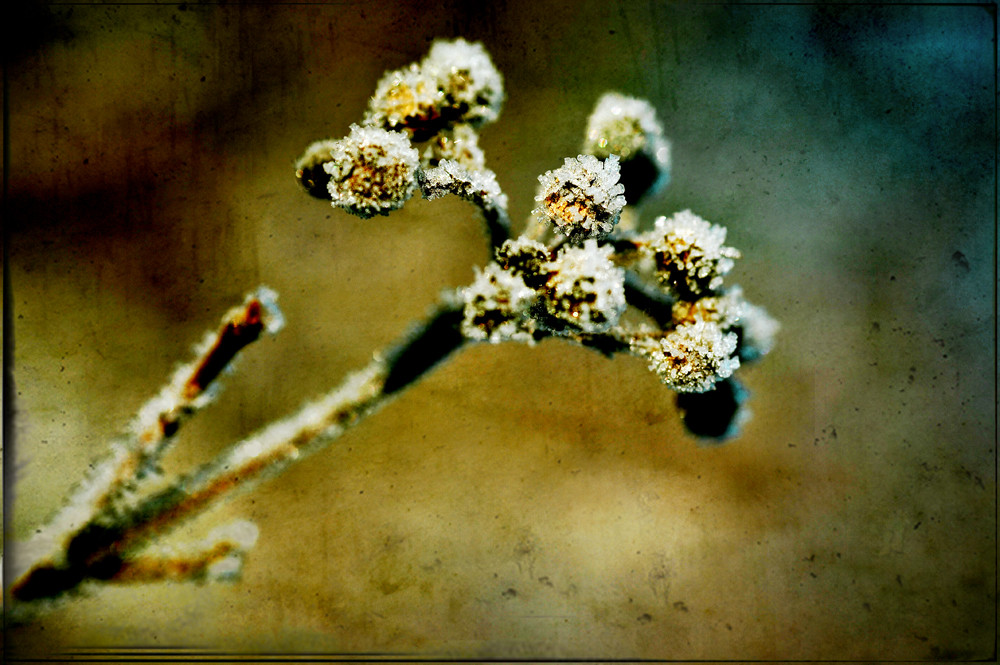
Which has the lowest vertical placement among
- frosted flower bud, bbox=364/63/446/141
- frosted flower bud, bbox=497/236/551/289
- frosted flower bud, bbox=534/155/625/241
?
frosted flower bud, bbox=497/236/551/289

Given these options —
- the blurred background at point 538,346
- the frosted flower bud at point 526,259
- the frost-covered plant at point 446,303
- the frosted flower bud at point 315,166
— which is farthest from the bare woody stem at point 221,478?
the blurred background at point 538,346

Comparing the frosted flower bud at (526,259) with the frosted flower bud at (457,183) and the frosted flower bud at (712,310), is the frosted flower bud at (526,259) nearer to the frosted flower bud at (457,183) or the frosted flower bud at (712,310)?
the frosted flower bud at (457,183)

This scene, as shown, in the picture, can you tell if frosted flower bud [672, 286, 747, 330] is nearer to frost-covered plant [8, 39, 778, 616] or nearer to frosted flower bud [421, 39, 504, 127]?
frost-covered plant [8, 39, 778, 616]

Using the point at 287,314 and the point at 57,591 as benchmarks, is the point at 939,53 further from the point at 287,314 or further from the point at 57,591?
the point at 57,591

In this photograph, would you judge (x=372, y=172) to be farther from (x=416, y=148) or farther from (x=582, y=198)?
(x=582, y=198)

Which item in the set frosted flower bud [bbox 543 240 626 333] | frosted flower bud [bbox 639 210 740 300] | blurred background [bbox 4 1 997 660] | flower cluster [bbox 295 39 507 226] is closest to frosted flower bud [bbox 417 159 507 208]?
flower cluster [bbox 295 39 507 226]

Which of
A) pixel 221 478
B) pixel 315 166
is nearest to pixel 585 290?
pixel 315 166
